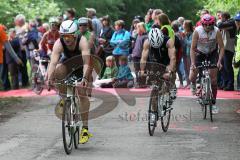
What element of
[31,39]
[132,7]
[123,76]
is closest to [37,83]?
[31,39]

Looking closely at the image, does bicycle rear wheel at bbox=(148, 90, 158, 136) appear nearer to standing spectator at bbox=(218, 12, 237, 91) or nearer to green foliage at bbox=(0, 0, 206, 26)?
standing spectator at bbox=(218, 12, 237, 91)

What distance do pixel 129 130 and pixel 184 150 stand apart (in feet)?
7.68

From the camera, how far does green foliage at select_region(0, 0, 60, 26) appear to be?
32.1 metres

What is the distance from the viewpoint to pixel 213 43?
15445mm

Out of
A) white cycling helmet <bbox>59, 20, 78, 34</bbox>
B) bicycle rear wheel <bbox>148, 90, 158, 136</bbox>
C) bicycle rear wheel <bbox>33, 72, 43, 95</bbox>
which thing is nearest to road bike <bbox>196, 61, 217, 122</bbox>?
bicycle rear wheel <bbox>148, 90, 158, 136</bbox>

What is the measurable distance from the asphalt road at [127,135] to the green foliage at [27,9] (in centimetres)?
1455

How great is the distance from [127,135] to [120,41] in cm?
939

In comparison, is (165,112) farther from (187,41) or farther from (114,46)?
(114,46)

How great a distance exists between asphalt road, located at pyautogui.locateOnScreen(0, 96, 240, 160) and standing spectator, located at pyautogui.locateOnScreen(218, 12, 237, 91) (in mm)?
2900

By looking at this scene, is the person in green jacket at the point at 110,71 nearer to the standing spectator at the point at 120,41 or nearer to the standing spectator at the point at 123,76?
the standing spectator at the point at 123,76

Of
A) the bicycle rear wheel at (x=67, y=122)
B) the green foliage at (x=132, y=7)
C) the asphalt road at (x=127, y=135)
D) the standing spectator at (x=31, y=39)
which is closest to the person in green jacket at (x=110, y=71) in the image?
the standing spectator at (x=31, y=39)

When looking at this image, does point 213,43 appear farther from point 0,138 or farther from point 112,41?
point 112,41

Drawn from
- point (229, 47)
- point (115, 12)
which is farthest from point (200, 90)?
point (115, 12)

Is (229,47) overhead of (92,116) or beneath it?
overhead
